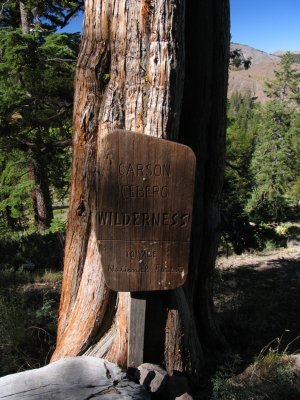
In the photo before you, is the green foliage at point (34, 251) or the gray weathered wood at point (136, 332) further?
the green foliage at point (34, 251)

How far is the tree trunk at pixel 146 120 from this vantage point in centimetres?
270

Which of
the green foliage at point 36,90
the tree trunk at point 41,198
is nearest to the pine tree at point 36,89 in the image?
the green foliage at point 36,90

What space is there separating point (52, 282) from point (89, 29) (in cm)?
467

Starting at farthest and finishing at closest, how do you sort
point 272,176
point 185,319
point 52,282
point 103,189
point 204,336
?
point 272,176 → point 52,282 → point 204,336 → point 185,319 → point 103,189

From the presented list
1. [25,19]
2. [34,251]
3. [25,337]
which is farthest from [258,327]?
[25,19]

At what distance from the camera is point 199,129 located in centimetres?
342

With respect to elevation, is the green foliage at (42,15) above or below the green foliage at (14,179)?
above

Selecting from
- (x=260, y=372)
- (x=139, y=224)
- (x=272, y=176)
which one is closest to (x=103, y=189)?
(x=139, y=224)

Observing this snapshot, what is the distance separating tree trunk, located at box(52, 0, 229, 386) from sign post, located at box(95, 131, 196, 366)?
214 mm

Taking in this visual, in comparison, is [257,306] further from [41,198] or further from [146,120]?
[41,198]

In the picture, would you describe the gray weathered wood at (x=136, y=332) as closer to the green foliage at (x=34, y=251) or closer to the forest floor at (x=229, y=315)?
the forest floor at (x=229, y=315)

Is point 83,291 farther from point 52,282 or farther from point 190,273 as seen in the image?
point 52,282

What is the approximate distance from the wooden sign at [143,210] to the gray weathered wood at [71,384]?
2.27 feet

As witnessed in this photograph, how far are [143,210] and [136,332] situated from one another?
3.44 feet
